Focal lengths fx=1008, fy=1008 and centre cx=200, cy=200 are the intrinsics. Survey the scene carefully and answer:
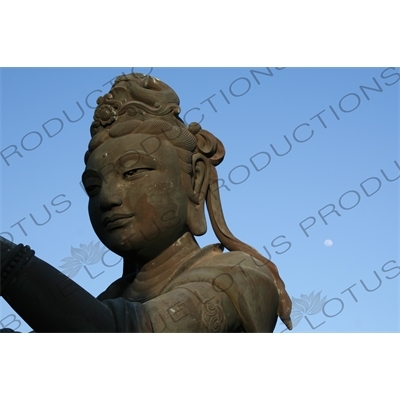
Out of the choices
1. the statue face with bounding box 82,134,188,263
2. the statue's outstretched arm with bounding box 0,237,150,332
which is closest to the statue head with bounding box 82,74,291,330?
the statue face with bounding box 82,134,188,263

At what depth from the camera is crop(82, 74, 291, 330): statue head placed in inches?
340

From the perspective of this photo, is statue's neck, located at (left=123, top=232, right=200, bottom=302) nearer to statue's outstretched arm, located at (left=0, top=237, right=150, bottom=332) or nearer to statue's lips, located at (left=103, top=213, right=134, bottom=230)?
statue's lips, located at (left=103, top=213, right=134, bottom=230)

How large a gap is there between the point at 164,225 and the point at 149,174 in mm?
458

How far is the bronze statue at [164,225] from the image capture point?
25.6 ft

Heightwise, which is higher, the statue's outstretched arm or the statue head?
Result: the statue head

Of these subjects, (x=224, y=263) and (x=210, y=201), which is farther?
(x=210, y=201)

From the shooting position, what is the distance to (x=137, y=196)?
8.59 metres

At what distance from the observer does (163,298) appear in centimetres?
768

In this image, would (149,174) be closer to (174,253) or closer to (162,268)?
(174,253)

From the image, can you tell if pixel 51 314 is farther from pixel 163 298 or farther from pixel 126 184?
pixel 126 184

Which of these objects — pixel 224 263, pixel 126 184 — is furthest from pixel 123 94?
pixel 224 263

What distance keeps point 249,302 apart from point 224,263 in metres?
0.45

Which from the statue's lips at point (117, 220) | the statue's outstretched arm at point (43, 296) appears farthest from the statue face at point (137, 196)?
the statue's outstretched arm at point (43, 296)

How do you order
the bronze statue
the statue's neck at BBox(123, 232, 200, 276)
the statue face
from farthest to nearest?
the statue's neck at BBox(123, 232, 200, 276)
the statue face
the bronze statue
